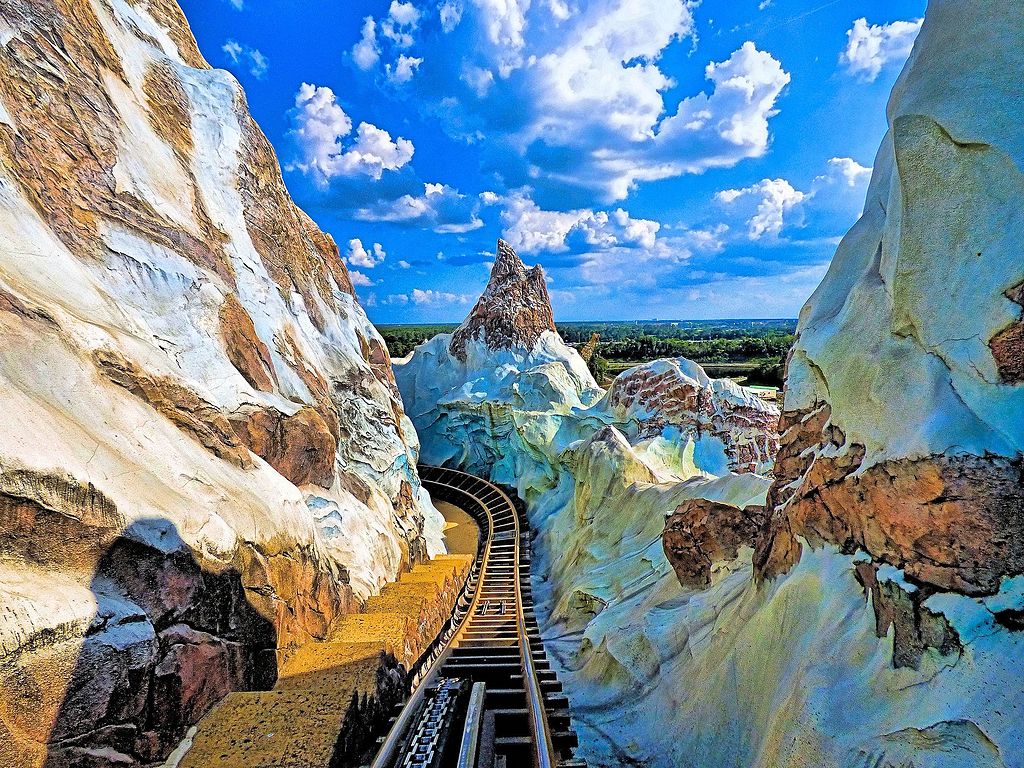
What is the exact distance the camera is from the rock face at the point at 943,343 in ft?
8.89

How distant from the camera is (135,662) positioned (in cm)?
335

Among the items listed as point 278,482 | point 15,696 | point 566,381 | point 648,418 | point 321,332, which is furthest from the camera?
point 566,381

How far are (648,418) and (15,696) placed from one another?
16.1m

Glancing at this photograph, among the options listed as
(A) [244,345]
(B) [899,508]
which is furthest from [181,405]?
(B) [899,508]

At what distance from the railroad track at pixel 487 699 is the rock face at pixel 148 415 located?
1477 millimetres

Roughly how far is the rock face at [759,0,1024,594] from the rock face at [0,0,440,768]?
4.98m

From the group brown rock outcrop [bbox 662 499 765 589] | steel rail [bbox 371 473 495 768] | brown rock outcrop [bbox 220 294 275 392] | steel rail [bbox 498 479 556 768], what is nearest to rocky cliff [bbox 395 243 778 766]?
brown rock outcrop [bbox 662 499 765 589]

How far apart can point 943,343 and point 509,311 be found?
25.8m

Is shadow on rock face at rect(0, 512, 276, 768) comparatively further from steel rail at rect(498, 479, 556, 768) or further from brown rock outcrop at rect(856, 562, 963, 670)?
brown rock outcrop at rect(856, 562, 963, 670)

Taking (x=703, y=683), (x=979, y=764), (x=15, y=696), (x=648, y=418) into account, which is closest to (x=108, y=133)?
(x=15, y=696)

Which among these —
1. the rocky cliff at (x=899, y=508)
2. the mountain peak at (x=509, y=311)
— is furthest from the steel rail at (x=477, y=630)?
the mountain peak at (x=509, y=311)

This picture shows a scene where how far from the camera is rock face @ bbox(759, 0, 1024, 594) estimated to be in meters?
2.71

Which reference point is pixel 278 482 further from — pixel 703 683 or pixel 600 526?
pixel 600 526

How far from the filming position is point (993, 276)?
2811mm
